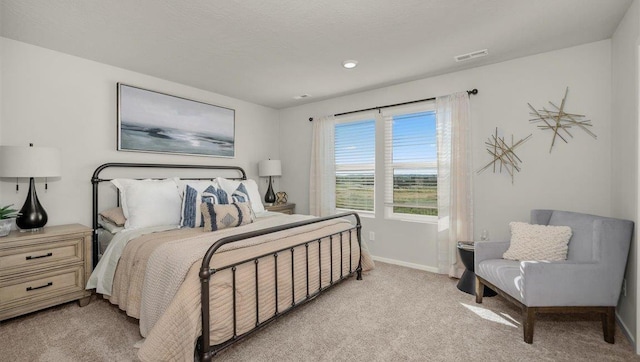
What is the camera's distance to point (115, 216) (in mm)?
2889

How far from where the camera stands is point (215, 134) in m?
4.19

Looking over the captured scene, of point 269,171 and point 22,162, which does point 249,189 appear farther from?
point 22,162

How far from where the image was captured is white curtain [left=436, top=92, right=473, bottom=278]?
130 inches

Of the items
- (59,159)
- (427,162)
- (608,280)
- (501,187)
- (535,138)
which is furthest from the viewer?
(427,162)

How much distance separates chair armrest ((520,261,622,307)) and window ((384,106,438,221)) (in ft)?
5.45

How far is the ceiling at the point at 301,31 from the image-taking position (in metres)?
2.10

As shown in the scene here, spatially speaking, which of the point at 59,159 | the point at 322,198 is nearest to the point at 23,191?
the point at 59,159

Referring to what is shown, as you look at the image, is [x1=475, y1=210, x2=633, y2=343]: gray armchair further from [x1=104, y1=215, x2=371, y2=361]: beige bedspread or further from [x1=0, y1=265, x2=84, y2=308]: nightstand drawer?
[x1=0, y1=265, x2=84, y2=308]: nightstand drawer

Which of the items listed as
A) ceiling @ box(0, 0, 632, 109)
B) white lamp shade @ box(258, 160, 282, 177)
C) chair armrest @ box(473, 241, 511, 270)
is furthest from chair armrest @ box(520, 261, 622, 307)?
white lamp shade @ box(258, 160, 282, 177)

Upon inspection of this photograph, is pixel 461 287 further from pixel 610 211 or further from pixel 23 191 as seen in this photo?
pixel 23 191

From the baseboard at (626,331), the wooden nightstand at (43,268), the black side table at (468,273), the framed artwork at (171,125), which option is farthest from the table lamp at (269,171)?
the baseboard at (626,331)

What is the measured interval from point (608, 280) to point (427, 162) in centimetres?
203

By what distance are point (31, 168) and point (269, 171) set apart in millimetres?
2717

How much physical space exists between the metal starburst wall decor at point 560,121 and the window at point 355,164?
1.89 meters
